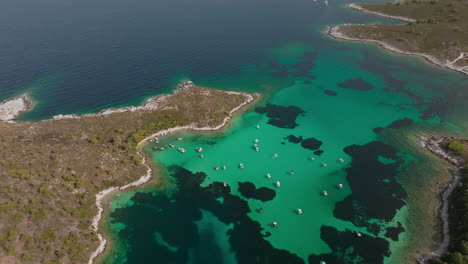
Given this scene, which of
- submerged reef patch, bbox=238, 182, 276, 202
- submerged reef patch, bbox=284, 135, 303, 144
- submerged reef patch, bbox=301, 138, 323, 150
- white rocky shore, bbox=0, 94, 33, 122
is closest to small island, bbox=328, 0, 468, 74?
submerged reef patch, bbox=301, 138, 323, 150

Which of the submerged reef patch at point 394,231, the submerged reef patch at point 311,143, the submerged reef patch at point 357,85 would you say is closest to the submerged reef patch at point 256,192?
the submerged reef patch at point 311,143

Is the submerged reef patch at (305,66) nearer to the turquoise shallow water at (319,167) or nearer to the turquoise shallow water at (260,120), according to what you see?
the turquoise shallow water at (260,120)

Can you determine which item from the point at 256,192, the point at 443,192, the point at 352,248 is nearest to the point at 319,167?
the point at 256,192

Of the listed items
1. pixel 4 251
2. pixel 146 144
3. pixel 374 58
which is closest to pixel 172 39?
pixel 146 144

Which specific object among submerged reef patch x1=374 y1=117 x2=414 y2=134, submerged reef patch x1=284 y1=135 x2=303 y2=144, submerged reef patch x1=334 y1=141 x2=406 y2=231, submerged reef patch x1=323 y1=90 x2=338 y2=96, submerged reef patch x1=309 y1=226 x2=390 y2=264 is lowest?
submerged reef patch x1=309 y1=226 x2=390 y2=264

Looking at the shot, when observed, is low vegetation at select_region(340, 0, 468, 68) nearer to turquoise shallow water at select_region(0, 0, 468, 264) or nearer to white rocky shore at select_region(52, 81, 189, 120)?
turquoise shallow water at select_region(0, 0, 468, 264)

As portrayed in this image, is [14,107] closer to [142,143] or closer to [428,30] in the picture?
[142,143]

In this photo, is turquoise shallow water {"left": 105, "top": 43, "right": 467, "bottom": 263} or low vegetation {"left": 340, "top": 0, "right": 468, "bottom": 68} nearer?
turquoise shallow water {"left": 105, "top": 43, "right": 467, "bottom": 263}
